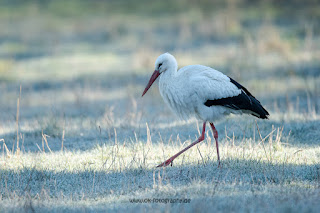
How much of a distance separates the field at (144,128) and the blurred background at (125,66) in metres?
0.04

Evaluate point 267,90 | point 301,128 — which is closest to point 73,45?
point 267,90

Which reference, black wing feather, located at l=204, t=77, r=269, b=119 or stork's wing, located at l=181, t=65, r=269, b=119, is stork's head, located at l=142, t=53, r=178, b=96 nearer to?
stork's wing, located at l=181, t=65, r=269, b=119

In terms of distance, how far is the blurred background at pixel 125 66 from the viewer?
23.6 ft

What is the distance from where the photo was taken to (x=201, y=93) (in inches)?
188

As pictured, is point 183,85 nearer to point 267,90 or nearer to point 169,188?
point 169,188

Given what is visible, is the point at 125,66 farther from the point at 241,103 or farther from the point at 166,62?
the point at 241,103

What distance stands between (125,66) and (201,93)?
28.8 feet

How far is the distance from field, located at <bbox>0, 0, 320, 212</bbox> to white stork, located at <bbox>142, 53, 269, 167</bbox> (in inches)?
16.7

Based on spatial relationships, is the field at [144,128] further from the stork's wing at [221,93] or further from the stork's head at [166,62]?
the stork's head at [166,62]

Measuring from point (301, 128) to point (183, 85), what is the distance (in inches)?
86.7

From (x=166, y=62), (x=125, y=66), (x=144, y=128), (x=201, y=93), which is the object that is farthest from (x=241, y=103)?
(x=125, y=66)

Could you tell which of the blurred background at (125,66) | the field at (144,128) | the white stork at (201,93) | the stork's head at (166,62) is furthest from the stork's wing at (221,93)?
the blurred background at (125,66)

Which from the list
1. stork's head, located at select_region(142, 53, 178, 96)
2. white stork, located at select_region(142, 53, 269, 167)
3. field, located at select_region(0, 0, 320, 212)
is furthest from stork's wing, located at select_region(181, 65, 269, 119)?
field, located at select_region(0, 0, 320, 212)

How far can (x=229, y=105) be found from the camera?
4918mm
